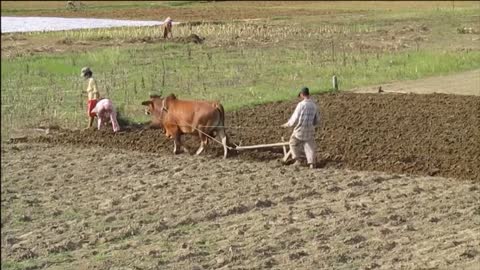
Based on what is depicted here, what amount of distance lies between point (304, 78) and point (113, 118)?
8443 millimetres

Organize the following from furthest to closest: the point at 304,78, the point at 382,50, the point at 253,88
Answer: the point at 382,50, the point at 304,78, the point at 253,88

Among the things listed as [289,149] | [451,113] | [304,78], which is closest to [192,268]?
[289,149]

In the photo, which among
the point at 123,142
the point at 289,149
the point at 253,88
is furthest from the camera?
the point at 253,88

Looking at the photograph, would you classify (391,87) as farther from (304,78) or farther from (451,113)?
(451,113)

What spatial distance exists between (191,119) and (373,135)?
124 inches

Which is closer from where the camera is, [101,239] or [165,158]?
[101,239]

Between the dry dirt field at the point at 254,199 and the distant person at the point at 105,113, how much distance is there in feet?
0.66

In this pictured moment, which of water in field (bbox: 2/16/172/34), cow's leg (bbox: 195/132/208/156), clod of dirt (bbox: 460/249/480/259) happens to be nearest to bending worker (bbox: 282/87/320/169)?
cow's leg (bbox: 195/132/208/156)

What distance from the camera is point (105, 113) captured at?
15367 millimetres

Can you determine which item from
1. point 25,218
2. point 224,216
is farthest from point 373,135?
point 25,218

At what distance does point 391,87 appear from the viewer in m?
21.2

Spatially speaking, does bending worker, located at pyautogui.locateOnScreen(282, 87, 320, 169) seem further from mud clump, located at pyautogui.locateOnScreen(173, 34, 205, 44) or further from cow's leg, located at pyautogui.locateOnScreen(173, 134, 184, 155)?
mud clump, located at pyautogui.locateOnScreen(173, 34, 205, 44)

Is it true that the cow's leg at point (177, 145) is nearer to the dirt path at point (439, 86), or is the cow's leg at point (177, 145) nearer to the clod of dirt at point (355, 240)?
the clod of dirt at point (355, 240)

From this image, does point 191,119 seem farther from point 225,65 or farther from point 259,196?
point 225,65
